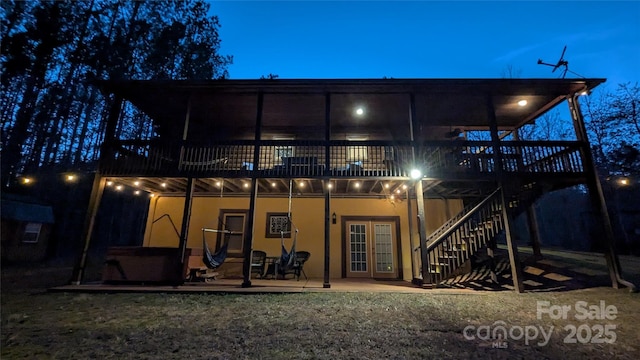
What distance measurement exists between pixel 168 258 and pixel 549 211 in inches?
1374

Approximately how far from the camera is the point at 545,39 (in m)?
102

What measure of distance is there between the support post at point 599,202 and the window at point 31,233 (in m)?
26.0

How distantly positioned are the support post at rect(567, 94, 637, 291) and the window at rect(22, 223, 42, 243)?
85.3ft

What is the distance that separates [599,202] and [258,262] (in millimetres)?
10334

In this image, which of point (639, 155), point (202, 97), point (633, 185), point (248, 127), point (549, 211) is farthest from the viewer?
point (549, 211)

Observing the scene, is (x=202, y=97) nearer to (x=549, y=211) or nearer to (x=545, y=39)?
(x=549, y=211)

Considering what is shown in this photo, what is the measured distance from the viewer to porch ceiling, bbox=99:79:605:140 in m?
7.86

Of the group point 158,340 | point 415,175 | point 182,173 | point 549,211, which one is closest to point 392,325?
point 158,340

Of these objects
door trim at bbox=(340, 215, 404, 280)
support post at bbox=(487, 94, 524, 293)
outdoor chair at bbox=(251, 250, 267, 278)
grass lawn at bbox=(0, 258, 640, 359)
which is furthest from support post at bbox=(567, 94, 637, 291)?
outdoor chair at bbox=(251, 250, 267, 278)

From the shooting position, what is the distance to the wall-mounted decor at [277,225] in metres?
9.87

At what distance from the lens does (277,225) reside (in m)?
9.98

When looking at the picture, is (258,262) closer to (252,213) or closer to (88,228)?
(252,213)

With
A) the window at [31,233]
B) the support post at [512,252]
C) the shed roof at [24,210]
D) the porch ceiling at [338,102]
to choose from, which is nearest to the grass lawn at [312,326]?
the support post at [512,252]

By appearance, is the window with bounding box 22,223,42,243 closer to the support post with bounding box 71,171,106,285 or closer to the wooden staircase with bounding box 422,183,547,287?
the support post with bounding box 71,171,106,285
